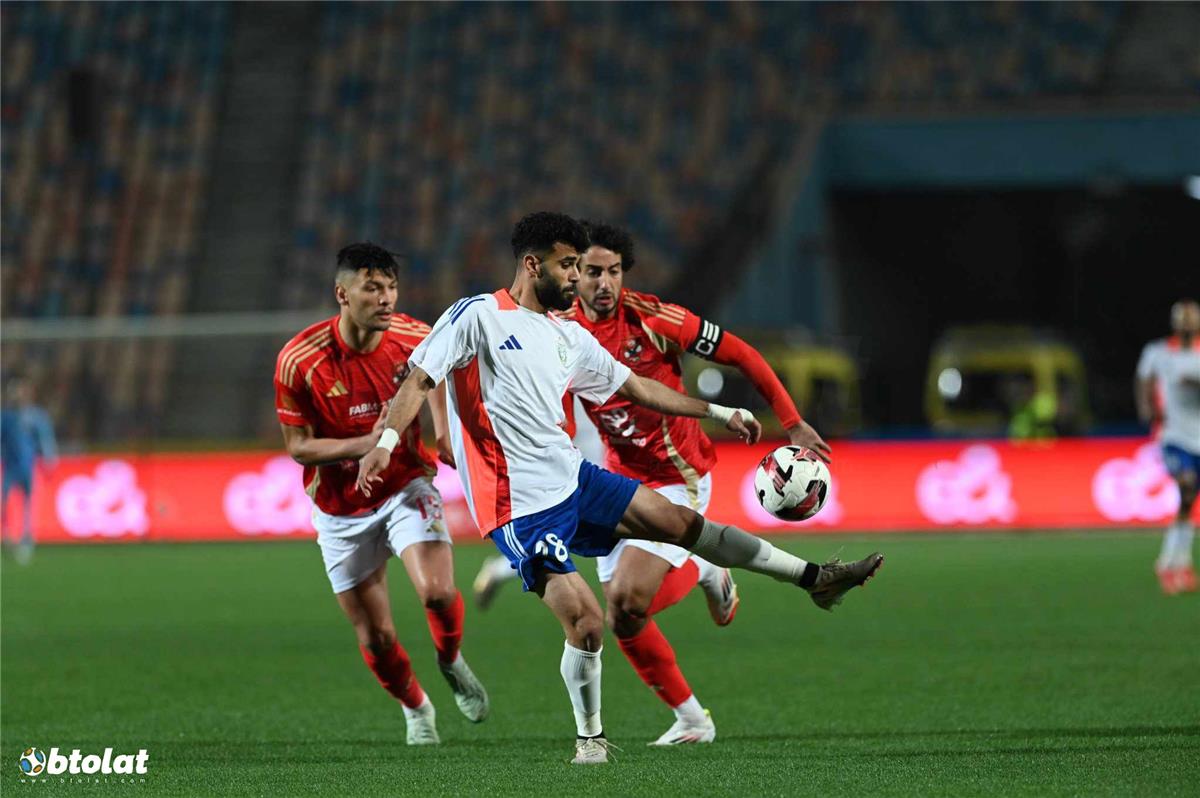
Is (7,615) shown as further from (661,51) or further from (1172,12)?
(1172,12)

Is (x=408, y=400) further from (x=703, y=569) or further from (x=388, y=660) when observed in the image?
(x=703, y=569)

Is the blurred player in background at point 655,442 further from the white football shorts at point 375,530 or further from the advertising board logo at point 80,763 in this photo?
the advertising board logo at point 80,763

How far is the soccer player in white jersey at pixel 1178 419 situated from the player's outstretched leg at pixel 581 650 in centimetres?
834

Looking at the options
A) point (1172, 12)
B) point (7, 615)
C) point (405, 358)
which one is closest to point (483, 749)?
point (405, 358)

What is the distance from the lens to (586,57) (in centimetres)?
3312

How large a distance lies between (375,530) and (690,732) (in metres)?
1.63

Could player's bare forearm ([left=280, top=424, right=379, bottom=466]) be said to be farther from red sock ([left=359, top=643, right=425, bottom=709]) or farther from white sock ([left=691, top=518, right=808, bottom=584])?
white sock ([left=691, top=518, right=808, bottom=584])

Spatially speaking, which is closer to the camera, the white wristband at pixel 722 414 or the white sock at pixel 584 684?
the white sock at pixel 584 684

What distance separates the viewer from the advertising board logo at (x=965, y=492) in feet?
69.3

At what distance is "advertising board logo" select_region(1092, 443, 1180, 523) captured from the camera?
2038 centimetres

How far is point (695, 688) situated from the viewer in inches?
380

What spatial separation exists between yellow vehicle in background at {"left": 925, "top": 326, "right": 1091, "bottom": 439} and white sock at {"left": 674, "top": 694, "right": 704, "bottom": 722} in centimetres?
2151

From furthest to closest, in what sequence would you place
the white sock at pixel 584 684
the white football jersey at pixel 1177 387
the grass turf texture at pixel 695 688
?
1. the white football jersey at pixel 1177 387
2. the white sock at pixel 584 684
3. the grass turf texture at pixel 695 688

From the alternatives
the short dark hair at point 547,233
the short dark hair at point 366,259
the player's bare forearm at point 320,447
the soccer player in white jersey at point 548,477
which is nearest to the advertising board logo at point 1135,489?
the short dark hair at point 366,259
